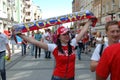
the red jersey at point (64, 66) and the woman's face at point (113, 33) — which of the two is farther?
the red jersey at point (64, 66)

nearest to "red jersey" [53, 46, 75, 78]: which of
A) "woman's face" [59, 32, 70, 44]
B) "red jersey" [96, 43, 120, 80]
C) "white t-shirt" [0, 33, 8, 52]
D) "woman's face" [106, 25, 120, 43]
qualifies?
"woman's face" [59, 32, 70, 44]

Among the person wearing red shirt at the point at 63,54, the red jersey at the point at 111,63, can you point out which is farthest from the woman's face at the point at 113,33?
the person wearing red shirt at the point at 63,54

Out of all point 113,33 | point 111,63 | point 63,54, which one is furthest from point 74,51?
point 111,63

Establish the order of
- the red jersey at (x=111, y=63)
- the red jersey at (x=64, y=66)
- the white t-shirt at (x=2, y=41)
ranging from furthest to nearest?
the white t-shirt at (x=2, y=41)
the red jersey at (x=64, y=66)
the red jersey at (x=111, y=63)

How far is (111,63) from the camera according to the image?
2.40 meters

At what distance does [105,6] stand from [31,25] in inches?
1570

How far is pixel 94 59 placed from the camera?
11.4 feet

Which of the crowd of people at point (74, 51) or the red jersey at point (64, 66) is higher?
the crowd of people at point (74, 51)

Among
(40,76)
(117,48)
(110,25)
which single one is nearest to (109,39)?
(110,25)

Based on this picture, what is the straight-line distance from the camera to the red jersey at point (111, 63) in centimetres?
238

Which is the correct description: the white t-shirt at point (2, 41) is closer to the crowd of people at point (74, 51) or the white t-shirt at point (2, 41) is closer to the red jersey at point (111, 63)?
the crowd of people at point (74, 51)

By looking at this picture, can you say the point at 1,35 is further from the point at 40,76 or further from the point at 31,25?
the point at 31,25

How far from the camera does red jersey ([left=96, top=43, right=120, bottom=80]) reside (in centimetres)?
238

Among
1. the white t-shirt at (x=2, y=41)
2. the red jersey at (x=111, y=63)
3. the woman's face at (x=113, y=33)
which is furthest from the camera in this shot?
the white t-shirt at (x=2, y=41)
